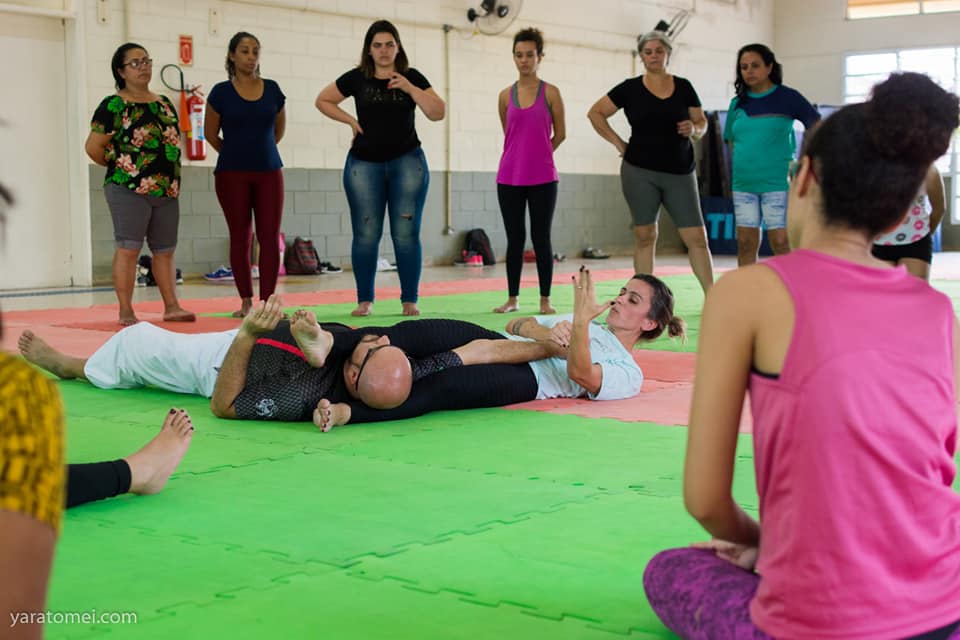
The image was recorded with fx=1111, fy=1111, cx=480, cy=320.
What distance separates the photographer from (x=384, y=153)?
696 cm

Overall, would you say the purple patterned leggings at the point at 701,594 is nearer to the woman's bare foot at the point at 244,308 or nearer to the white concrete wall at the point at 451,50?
the woman's bare foot at the point at 244,308

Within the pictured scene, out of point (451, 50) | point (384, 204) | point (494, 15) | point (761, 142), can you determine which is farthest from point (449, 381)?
point (494, 15)

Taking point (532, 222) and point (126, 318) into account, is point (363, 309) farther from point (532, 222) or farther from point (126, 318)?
point (126, 318)

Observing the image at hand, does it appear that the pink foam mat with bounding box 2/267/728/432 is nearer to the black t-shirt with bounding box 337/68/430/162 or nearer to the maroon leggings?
the maroon leggings

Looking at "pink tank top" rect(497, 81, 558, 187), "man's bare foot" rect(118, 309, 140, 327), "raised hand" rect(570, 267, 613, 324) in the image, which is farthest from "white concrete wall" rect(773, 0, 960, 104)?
"raised hand" rect(570, 267, 613, 324)

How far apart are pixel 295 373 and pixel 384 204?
346 cm

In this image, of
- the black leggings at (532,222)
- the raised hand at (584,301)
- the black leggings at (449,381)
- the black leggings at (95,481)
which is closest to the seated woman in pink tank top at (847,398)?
the black leggings at (95,481)

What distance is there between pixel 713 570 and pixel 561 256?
12.3m

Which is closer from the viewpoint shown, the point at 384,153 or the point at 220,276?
the point at 384,153

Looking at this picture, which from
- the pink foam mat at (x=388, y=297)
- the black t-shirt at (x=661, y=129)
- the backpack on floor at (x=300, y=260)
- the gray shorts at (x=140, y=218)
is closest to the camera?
the pink foam mat at (x=388, y=297)

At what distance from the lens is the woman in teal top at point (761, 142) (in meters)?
6.91

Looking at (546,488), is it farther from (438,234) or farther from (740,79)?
(438,234)

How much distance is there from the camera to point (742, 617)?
161cm

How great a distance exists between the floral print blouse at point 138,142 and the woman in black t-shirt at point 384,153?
1.11 m
